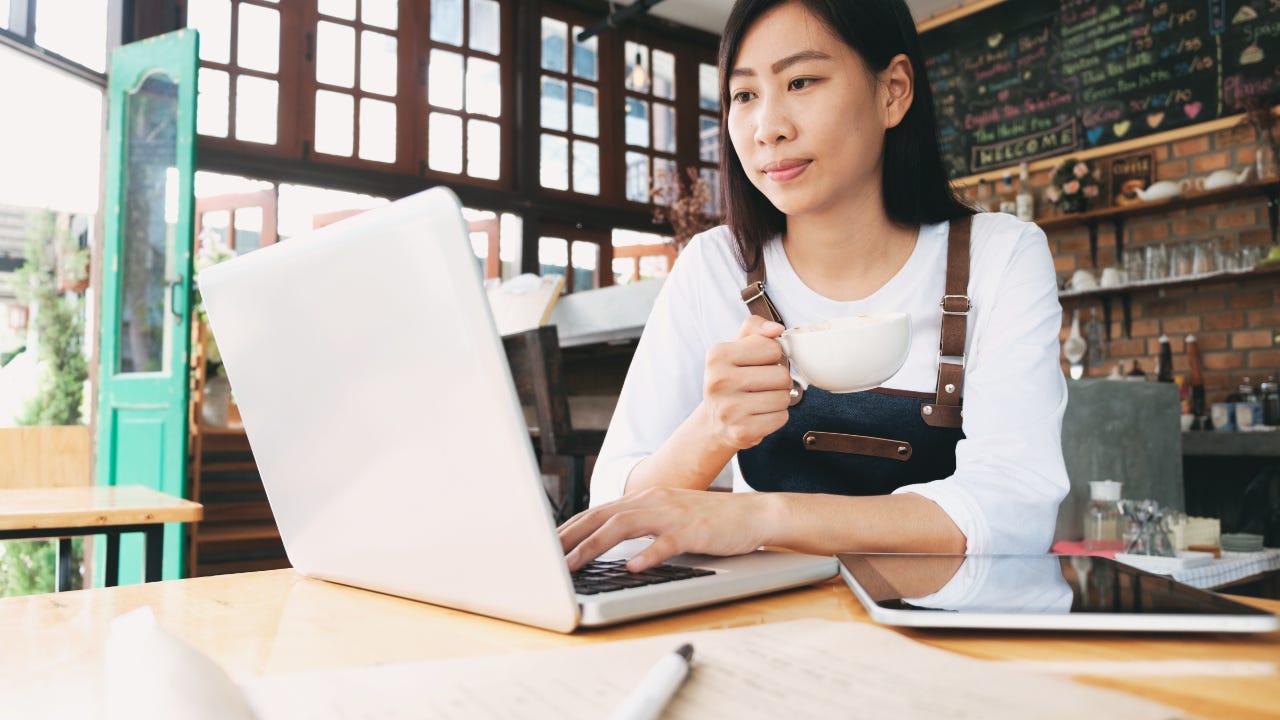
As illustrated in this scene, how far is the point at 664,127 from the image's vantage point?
21.1 feet

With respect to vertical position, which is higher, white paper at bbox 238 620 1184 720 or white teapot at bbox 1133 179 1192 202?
white teapot at bbox 1133 179 1192 202

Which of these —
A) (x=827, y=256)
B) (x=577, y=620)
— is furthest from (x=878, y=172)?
(x=577, y=620)

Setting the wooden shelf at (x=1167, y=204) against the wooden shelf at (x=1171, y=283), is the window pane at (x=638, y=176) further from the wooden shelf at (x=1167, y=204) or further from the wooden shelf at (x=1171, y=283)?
the wooden shelf at (x=1171, y=283)

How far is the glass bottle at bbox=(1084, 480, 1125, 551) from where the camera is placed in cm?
216

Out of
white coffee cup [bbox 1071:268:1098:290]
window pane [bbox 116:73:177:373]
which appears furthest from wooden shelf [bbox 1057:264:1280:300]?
window pane [bbox 116:73:177:373]

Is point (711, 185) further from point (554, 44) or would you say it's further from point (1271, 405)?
point (1271, 405)

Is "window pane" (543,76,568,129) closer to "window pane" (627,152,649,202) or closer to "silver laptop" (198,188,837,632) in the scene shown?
"window pane" (627,152,649,202)

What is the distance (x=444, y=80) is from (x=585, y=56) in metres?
1.07

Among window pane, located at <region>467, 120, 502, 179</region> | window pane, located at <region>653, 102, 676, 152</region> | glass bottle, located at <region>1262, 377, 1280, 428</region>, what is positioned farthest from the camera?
window pane, located at <region>653, 102, 676, 152</region>

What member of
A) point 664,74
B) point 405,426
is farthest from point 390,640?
point 664,74

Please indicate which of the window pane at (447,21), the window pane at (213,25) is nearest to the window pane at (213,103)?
the window pane at (213,25)

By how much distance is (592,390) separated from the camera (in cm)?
435

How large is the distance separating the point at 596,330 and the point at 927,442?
253cm

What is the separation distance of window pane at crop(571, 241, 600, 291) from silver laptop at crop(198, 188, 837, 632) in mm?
5430
